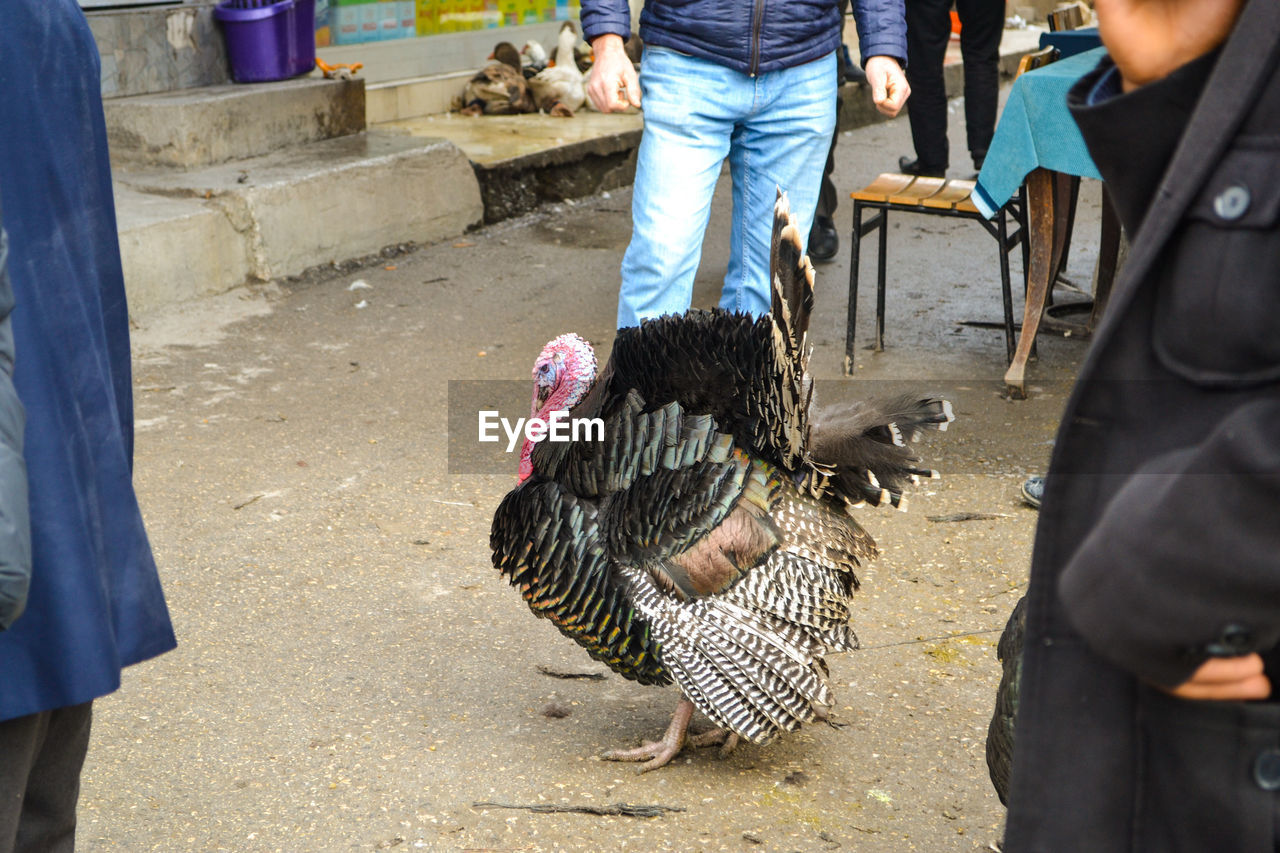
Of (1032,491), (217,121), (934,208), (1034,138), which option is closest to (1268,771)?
→ (1032,491)

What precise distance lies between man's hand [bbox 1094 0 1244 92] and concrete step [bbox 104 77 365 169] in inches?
237

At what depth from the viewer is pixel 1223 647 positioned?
1.06 m

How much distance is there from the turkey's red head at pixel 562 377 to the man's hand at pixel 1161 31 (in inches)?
79.5

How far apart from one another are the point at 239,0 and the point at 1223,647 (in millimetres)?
7049

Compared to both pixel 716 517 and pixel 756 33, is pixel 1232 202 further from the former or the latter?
pixel 756 33

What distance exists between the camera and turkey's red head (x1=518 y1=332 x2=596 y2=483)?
311 centimetres

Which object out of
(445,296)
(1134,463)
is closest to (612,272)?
(445,296)

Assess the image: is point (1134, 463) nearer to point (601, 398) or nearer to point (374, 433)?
point (601, 398)

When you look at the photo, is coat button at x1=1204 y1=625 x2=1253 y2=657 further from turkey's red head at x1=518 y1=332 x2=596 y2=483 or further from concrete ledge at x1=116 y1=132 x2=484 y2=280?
concrete ledge at x1=116 y1=132 x2=484 y2=280

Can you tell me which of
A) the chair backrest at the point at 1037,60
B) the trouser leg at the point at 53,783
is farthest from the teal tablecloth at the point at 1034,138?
the trouser leg at the point at 53,783

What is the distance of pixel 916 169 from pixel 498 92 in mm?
3074

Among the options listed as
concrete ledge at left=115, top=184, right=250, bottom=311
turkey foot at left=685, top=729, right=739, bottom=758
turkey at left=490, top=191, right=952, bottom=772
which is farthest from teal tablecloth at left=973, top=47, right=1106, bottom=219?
concrete ledge at left=115, top=184, right=250, bottom=311

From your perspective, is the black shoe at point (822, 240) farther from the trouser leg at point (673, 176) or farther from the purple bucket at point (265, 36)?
the trouser leg at point (673, 176)

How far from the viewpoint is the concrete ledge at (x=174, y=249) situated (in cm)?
572
